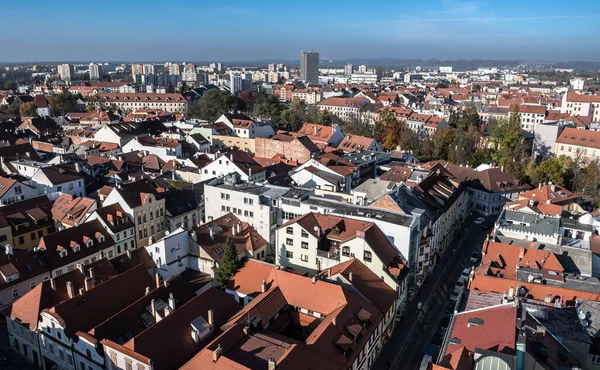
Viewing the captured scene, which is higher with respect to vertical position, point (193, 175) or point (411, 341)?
point (193, 175)

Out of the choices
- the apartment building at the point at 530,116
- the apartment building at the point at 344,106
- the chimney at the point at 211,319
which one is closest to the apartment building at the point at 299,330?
the chimney at the point at 211,319

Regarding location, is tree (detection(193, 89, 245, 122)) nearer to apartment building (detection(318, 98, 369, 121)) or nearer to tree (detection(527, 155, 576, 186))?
apartment building (detection(318, 98, 369, 121))

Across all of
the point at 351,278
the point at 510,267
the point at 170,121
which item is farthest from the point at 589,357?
the point at 170,121

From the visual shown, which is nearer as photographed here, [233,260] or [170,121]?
[233,260]

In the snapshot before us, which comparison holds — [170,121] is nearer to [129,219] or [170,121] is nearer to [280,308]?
[129,219]

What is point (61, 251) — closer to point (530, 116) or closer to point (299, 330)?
point (299, 330)

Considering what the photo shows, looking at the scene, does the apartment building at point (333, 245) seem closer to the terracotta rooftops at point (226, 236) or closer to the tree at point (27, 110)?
the terracotta rooftops at point (226, 236)

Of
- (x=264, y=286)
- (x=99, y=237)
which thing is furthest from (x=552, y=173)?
(x=99, y=237)
